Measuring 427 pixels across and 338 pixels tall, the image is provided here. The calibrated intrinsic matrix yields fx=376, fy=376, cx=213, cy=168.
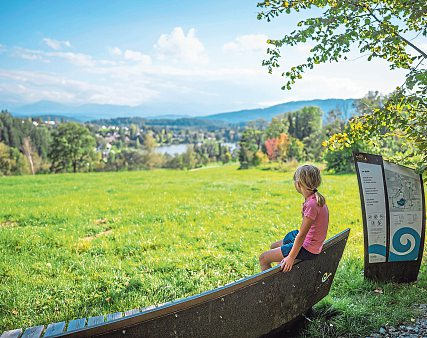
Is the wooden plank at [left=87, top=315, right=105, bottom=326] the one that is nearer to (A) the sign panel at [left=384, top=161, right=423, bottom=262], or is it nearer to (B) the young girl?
(B) the young girl

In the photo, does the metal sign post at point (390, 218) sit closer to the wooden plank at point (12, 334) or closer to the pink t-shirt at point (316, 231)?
the pink t-shirt at point (316, 231)

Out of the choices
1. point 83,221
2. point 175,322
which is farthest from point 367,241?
point 83,221

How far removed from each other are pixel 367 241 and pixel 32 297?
4796mm

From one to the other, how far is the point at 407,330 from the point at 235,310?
88.6 inches

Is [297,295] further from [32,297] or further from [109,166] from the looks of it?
[109,166]

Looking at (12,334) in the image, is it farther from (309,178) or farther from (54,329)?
(309,178)

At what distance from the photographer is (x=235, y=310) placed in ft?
11.3

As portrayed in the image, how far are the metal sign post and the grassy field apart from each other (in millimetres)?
283

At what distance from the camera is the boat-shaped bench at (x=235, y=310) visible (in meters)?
2.86

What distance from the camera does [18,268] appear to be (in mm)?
6234

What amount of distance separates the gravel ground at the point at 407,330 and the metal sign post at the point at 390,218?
1128 mm

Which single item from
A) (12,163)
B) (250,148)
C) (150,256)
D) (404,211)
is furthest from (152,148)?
(404,211)

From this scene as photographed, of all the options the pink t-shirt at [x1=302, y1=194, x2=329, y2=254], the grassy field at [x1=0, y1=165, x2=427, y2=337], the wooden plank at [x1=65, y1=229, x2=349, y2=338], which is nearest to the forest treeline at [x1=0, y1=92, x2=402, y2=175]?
the grassy field at [x1=0, y1=165, x2=427, y2=337]

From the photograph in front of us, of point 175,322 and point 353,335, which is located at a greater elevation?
point 175,322
